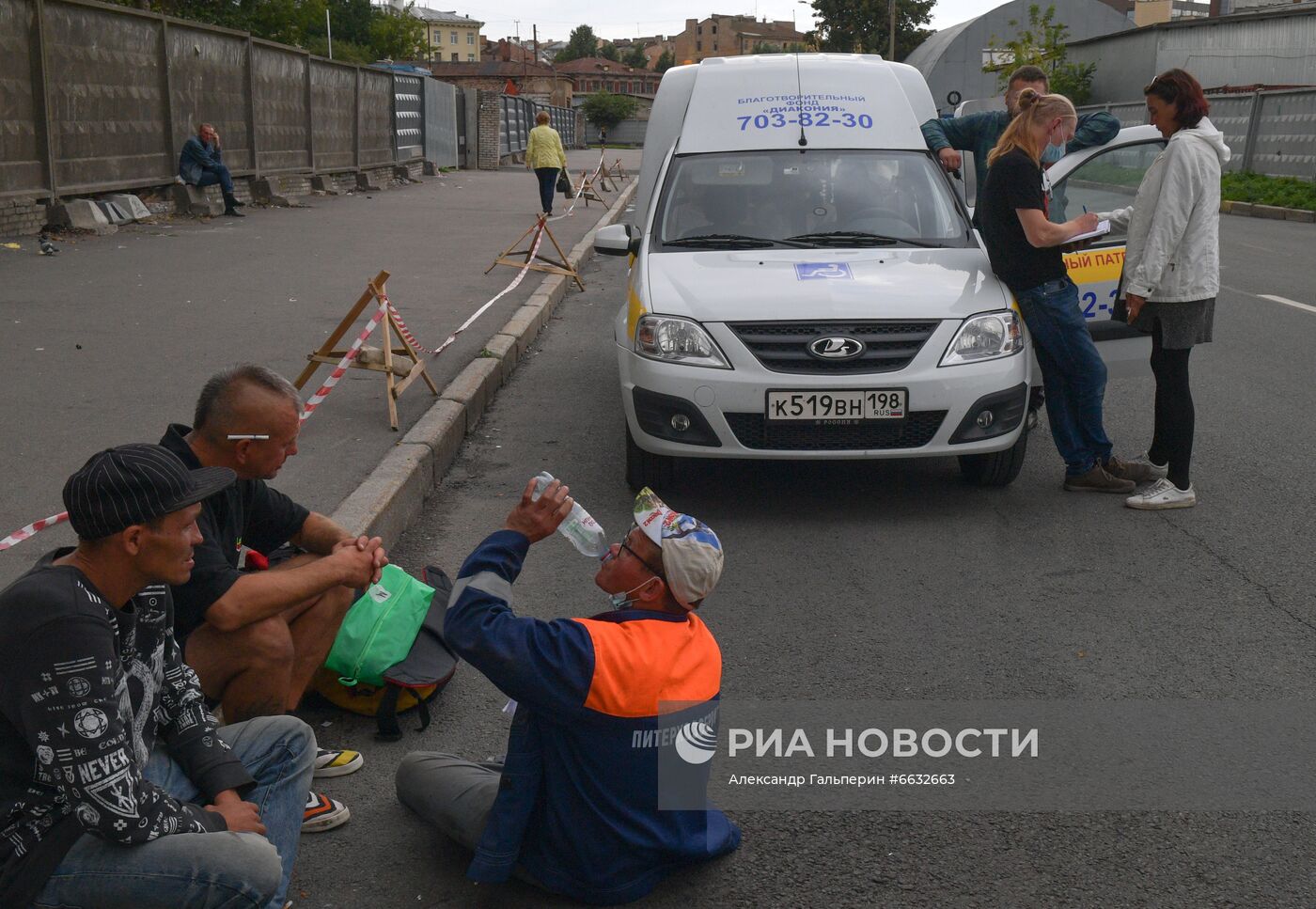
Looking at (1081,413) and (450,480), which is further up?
(1081,413)

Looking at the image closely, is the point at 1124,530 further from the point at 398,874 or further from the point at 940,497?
the point at 398,874

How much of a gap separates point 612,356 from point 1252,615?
6401 millimetres

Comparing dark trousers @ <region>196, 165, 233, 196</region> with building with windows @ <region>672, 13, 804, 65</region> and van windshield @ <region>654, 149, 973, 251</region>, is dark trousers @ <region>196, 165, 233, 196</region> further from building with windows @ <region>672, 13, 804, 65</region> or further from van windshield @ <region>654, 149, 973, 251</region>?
building with windows @ <region>672, 13, 804, 65</region>

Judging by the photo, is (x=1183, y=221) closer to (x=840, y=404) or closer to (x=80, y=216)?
(x=840, y=404)

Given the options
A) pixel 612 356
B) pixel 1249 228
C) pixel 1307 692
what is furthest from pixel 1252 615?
A: pixel 1249 228

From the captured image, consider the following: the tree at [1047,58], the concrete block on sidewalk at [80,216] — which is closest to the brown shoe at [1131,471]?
the concrete block on sidewalk at [80,216]

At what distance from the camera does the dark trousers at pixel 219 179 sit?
20.0 meters

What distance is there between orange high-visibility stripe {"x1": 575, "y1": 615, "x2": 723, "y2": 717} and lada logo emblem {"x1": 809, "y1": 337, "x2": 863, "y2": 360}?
3.19 m

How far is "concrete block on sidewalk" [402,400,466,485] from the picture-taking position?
669 centimetres

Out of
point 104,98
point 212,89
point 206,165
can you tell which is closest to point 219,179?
point 206,165

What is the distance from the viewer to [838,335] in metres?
5.81

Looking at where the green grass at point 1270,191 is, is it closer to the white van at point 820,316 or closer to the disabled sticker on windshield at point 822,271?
the white van at point 820,316

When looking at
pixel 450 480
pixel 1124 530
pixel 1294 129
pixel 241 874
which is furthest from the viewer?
pixel 1294 129

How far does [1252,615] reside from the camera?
472 centimetres
